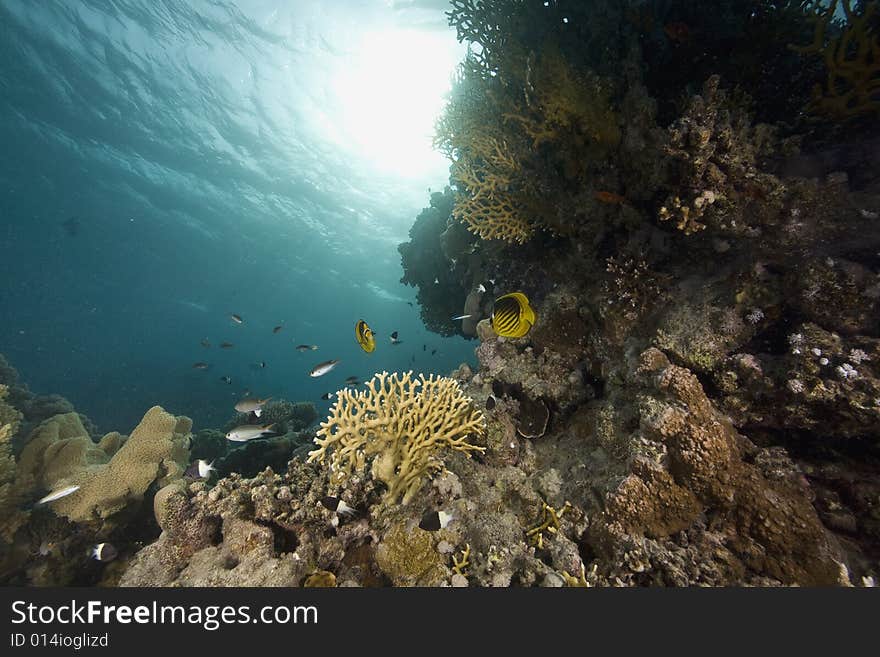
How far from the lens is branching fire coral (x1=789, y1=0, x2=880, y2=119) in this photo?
336cm

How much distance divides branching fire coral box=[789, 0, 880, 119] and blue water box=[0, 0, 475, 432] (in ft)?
26.4

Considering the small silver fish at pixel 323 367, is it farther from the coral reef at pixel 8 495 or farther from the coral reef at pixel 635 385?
the coral reef at pixel 8 495

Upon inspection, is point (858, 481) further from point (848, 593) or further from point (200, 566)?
point (200, 566)

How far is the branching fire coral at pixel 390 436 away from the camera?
3.61m

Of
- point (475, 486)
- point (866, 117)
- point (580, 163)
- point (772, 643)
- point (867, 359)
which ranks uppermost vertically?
point (866, 117)

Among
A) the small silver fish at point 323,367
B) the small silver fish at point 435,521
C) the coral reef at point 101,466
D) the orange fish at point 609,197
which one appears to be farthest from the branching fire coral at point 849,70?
the coral reef at point 101,466

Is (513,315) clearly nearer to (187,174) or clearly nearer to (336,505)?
(336,505)

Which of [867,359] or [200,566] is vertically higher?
[867,359]

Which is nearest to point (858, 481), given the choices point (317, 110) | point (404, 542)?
point (404, 542)

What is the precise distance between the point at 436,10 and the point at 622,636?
15488 millimetres

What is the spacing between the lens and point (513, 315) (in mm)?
3467

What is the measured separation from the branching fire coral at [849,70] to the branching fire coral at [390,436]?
5040mm

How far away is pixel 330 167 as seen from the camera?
23.8 meters

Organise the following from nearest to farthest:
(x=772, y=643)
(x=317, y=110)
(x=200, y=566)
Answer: (x=772, y=643)
(x=200, y=566)
(x=317, y=110)
